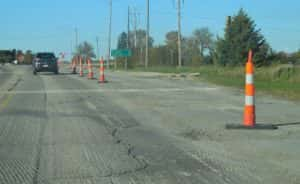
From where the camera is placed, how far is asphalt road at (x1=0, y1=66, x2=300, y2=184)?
6680mm

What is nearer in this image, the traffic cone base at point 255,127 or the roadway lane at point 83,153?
the roadway lane at point 83,153

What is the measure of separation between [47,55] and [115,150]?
38447 mm

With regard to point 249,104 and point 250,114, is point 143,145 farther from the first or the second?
point 249,104

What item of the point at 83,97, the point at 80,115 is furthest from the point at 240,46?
the point at 80,115

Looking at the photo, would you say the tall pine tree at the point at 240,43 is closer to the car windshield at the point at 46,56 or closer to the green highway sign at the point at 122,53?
the green highway sign at the point at 122,53

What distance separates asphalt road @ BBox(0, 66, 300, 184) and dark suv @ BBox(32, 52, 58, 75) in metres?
29.3

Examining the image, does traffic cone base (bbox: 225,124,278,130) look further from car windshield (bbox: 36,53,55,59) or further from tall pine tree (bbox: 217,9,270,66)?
tall pine tree (bbox: 217,9,270,66)

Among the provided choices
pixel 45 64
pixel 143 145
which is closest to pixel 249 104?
pixel 143 145

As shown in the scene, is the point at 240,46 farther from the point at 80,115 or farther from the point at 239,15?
the point at 80,115

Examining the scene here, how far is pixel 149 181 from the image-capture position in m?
6.38

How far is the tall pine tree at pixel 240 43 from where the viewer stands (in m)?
71.3

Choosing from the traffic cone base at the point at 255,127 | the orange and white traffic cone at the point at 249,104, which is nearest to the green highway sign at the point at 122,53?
the orange and white traffic cone at the point at 249,104

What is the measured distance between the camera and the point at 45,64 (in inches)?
1738

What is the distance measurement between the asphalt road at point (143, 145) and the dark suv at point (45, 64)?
96.2 ft
